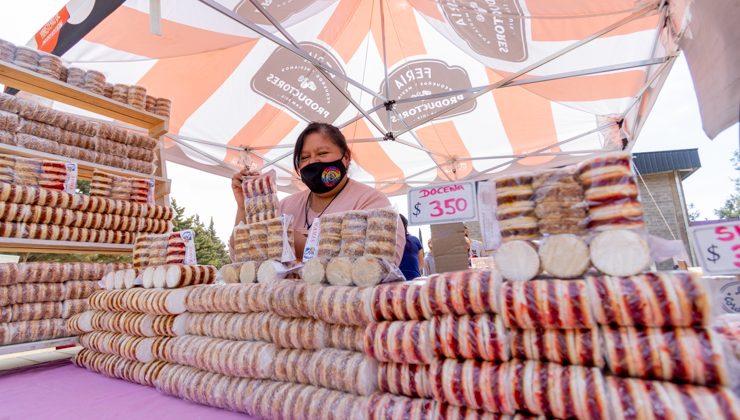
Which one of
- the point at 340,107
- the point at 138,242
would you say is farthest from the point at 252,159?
the point at 138,242

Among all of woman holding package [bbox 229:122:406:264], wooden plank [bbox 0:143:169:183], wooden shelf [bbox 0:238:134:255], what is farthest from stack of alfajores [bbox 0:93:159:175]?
woman holding package [bbox 229:122:406:264]

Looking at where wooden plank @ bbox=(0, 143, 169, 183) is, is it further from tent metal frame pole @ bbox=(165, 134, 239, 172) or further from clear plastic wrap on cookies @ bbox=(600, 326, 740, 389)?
clear plastic wrap on cookies @ bbox=(600, 326, 740, 389)

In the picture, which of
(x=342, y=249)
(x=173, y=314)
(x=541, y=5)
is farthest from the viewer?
(x=541, y=5)

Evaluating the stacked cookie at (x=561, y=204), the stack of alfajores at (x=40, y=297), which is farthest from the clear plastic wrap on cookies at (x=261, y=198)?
the stack of alfajores at (x=40, y=297)

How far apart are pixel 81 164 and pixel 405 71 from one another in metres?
4.86

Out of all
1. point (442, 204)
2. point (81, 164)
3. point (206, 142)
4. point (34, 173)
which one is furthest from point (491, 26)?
point (206, 142)

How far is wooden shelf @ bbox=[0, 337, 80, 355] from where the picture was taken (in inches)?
106

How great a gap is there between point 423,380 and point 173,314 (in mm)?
1485

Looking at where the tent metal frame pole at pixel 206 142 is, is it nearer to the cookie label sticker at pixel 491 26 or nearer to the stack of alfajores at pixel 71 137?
the stack of alfajores at pixel 71 137

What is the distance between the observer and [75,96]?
3.37 m

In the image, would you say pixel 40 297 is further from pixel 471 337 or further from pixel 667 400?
pixel 667 400

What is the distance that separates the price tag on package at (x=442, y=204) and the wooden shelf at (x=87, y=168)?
3.18m

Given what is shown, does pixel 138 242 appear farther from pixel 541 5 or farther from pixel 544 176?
pixel 541 5

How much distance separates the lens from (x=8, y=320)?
108 inches
